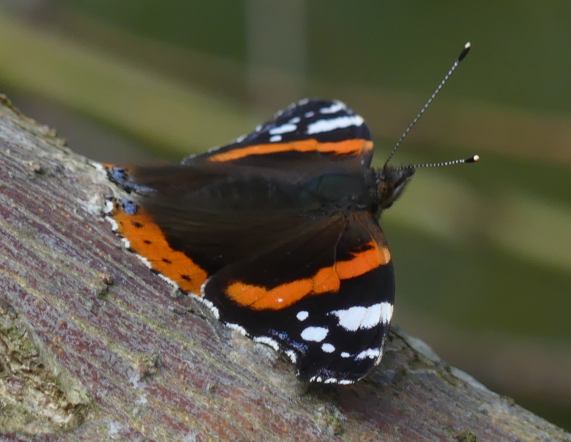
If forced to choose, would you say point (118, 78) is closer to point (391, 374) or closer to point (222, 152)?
point (222, 152)

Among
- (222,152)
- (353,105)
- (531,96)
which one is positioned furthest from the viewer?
(531,96)

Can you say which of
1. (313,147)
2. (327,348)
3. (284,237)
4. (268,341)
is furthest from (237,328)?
(313,147)

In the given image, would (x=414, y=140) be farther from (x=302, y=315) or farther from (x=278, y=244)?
(x=302, y=315)

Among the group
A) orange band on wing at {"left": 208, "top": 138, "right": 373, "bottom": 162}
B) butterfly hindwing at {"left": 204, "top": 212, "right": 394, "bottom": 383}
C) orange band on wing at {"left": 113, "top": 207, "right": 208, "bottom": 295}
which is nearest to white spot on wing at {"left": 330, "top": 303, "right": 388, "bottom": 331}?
butterfly hindwing at {"left": 204, "top": 212, "right": 394, "bottom": 383}

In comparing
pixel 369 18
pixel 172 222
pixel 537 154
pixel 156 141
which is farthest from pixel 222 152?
pixel 369 18

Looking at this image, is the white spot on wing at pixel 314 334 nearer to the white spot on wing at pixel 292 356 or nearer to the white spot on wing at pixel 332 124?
the white spot on wing at pixel 292 356

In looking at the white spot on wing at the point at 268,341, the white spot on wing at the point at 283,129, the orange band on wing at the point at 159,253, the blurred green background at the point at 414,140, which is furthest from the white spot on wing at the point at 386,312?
the blurred green background at the point at 414,140

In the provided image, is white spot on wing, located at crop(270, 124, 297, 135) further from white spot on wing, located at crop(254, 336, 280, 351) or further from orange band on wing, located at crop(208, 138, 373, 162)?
white spot on wing, located at crop(254, 336, 280, 351)
